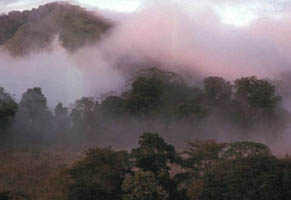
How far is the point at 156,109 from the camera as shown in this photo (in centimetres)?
4512

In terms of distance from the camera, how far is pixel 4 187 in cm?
2905

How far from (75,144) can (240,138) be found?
1381 centimetres

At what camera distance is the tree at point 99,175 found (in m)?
24.7

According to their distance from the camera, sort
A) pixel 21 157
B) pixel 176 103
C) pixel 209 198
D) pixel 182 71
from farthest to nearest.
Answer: pixel 182 71
pixel 176 103
pixel 21 157
pixel 209 198

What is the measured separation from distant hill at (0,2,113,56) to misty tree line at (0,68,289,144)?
75.8 ft

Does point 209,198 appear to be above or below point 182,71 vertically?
below

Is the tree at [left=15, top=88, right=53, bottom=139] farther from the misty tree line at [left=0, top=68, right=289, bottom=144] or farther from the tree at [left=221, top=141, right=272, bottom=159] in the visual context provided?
the tree at [left=221, top=141, right=272, bottom=159]

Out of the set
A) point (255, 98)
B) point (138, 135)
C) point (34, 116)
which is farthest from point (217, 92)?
point (34, 116)

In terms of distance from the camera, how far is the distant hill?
6844 cm

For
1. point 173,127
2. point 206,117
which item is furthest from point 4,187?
point 206,117

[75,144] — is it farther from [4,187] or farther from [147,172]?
[147,172]

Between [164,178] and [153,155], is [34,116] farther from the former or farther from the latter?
[164,178]

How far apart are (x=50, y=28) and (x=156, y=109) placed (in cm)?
3162

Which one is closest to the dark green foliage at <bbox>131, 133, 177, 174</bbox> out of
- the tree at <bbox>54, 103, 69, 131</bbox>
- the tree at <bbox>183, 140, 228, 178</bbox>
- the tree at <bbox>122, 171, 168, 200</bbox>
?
the tree at <bbox>183, 140, 228, 178</bbox>
